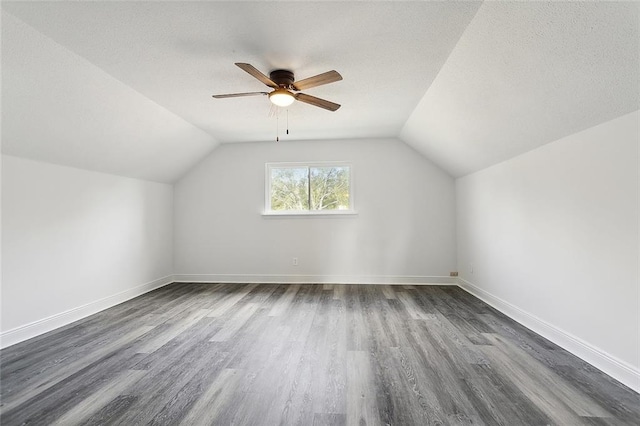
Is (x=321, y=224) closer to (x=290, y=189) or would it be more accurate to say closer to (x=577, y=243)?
(x=290, y=189)

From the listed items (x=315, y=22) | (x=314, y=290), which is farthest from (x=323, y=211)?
(x=315, y=22)

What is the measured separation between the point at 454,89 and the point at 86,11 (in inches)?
110

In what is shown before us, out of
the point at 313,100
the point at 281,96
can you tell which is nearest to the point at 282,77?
the point at 281,96

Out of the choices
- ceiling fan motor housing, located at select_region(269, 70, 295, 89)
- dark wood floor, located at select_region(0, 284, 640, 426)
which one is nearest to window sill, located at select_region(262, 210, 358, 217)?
dark wood floor, located at select_region(0, 284, 640, 426)

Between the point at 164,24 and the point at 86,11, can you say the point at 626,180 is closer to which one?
the point at 164,24

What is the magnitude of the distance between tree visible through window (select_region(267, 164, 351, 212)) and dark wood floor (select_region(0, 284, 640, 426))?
6.56 ft

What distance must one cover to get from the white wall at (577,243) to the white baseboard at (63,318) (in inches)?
186

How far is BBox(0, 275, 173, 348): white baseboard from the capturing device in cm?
253

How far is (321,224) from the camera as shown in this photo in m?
4.76

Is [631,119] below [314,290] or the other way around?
the other way around

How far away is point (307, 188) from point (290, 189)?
0.30 metres

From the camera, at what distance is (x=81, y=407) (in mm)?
1698

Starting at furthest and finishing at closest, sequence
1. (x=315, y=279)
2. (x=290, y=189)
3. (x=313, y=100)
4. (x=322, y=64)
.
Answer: (x=290, y=189), (x=315, y=279), (x=313, y=100), (x=322, y=64)

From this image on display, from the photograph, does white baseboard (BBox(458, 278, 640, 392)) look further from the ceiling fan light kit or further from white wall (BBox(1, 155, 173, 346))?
white wall (BBox(1, 155, 173, 346))
